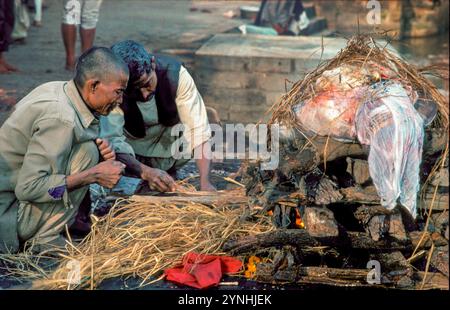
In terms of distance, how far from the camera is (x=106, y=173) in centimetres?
476

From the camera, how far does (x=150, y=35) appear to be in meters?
11.2

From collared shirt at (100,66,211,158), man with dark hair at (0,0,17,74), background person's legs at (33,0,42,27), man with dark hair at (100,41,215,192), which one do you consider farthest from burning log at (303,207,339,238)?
background person's legs at (33,0,42,27)

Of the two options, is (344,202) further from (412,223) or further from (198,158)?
(198,158)

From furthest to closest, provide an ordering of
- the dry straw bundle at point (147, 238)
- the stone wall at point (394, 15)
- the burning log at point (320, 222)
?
the stone wall at point (394, 15)
the dry straw bundle at point (147, 238)
the burning log at point (320, 222)

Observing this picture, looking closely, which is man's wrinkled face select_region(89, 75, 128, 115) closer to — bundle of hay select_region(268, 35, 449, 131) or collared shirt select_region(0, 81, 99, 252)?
collared shirt select_region(0, 81, 99, 252)

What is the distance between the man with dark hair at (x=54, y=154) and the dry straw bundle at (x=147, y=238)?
0.27 meters

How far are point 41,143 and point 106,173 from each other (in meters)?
0.41

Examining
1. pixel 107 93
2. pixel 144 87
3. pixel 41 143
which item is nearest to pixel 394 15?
pixel 144 87

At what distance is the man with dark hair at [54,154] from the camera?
465 cm

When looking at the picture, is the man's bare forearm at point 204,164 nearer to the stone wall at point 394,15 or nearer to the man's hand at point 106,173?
the man's hand at point 106,173

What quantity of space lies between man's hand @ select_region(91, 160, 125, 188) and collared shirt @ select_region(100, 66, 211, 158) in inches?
29.2

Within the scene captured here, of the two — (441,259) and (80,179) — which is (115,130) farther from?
(441,259)

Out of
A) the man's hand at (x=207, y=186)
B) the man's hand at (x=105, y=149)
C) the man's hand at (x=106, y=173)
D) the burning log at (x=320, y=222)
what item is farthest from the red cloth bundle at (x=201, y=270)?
the man's hand at (x=207, y=186)

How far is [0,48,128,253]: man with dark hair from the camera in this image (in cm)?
465
